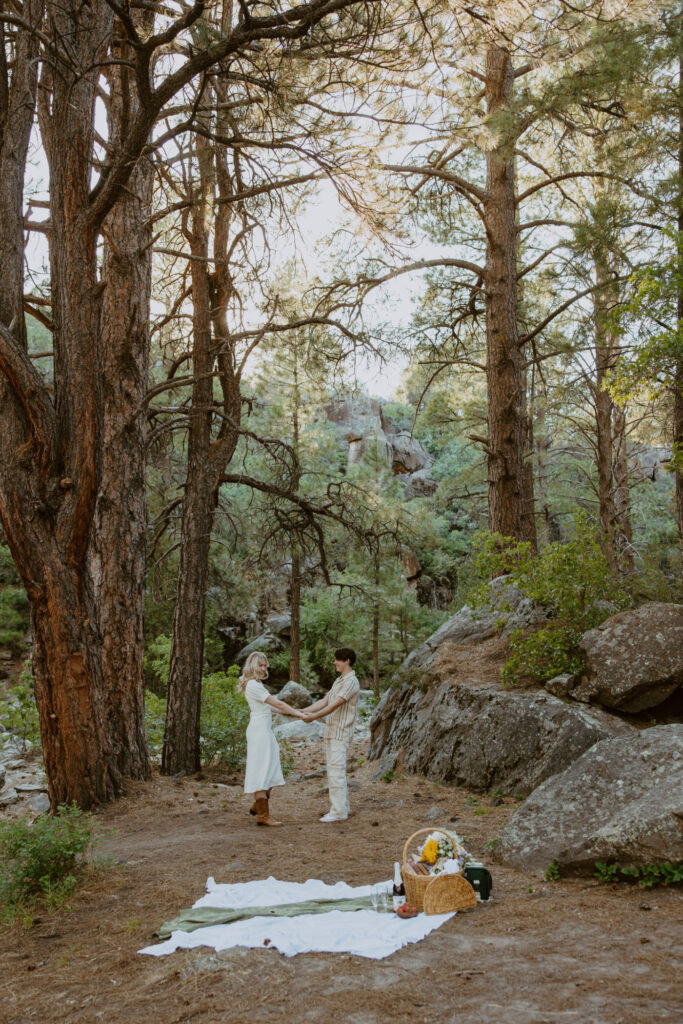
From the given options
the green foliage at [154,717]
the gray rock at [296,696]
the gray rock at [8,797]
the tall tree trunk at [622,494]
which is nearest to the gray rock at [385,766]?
the green foliage at [154,717]

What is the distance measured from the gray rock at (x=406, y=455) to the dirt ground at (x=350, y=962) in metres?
28.9

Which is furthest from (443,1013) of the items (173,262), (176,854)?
(173,262)

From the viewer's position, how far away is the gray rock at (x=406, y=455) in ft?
112

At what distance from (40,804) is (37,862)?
12.6 ft

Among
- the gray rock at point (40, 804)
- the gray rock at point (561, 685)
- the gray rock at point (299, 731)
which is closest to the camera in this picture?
the gray rock at point (561, 685)

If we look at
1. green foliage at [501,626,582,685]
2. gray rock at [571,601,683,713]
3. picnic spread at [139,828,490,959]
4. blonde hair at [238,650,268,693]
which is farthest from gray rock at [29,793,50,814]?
gray rock at [571,601,683,713]

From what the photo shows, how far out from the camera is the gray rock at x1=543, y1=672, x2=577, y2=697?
690 centimetres

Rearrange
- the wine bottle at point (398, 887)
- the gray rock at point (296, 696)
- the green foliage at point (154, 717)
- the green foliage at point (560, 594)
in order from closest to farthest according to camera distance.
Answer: the wine bottle at point (398, 887), the green foliage at point (560, 594), the green foliage at point (154, 717), the gray rock at point (296, 696)

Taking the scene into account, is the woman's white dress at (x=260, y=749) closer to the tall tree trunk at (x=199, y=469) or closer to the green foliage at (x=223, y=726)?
the tall tree trunk at (x=199, y=469)

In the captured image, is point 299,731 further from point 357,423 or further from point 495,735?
point 357,423

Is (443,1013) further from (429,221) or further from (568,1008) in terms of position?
(429,221)

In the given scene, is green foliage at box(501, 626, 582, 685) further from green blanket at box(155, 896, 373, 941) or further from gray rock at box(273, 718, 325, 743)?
gray rock at box(273, 718, 325, 743)

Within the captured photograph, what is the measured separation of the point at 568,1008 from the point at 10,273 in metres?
5.91

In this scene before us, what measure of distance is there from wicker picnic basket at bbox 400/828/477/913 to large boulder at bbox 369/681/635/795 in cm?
239
